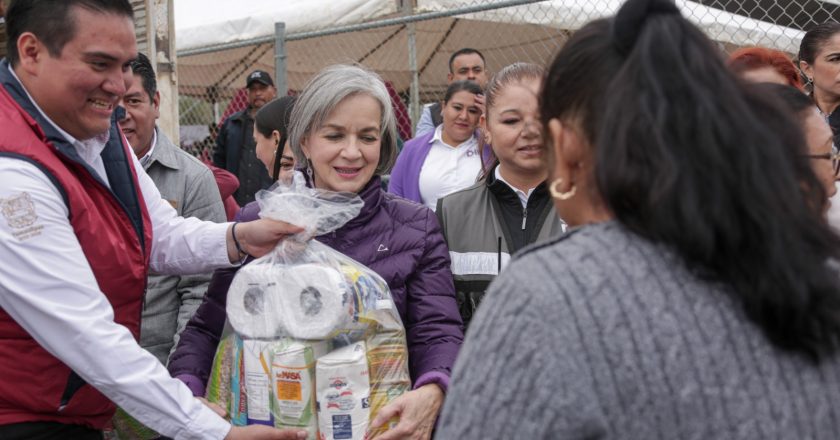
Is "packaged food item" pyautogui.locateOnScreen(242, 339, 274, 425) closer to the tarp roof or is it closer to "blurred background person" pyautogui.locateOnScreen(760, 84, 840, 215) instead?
"blurred background person" pyautogui.locateOnScreen(760, 84, 840, 215)

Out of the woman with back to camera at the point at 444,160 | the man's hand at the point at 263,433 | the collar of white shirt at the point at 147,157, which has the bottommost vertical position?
the woman with back to camera at the point at 444,160

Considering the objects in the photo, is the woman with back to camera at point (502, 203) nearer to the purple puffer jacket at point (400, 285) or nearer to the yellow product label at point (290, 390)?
the purple puffer jacket at point (400, 285)

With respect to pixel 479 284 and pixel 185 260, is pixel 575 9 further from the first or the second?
pixel 185 260

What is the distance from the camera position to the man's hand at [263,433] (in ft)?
6.68

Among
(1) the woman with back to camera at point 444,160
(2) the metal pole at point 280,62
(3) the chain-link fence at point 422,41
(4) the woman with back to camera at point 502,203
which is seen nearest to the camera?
(4) the woman with back to camera at point 502,203

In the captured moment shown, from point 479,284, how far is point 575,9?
481 centimetres

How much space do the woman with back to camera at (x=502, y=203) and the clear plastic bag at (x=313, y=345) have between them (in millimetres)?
575

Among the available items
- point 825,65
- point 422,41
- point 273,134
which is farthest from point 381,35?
point 825,65

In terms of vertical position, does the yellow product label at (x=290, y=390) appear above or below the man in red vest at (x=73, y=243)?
below

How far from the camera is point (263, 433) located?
2057 mm

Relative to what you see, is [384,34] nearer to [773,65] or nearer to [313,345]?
[773,65]

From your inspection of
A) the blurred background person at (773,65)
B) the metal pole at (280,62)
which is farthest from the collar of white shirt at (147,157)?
the metal pole at (280,62)

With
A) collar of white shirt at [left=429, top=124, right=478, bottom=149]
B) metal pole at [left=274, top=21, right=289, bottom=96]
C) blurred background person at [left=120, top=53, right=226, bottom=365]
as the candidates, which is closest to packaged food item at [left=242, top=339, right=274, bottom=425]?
blurred background person at [left=120, top=53, right=226, bottom=365]

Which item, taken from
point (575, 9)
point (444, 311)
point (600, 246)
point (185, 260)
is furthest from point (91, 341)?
point (575, 9)
